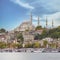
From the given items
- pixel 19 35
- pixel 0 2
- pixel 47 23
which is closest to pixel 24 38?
pixel 19 35

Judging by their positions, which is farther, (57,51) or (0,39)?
(0,39)

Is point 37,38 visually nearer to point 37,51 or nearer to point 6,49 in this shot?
point 37,51

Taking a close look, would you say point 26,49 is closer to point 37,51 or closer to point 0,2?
point 37,51

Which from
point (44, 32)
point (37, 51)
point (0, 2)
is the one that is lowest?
point (37, 51)

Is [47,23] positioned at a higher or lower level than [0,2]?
lower

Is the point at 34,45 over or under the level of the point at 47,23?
under

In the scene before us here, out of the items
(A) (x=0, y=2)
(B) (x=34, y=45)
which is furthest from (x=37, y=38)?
(A) (x=0, y=2)
